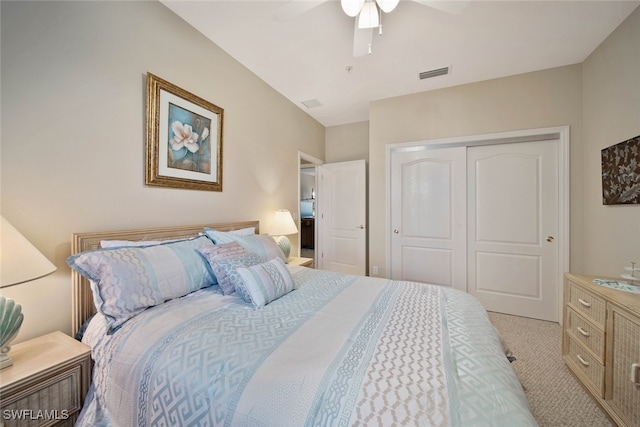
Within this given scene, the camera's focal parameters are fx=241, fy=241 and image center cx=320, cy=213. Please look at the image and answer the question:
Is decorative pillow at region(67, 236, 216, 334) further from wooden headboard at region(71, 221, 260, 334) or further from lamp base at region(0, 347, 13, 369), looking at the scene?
lamp base at region(0, 347, 13, 369)

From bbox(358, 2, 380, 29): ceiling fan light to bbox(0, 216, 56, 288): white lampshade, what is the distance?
2.12 meters

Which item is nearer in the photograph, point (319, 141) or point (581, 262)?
point (581, 262)

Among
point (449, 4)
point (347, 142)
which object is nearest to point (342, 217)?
point (347, 142)

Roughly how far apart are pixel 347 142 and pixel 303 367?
12.8 ft

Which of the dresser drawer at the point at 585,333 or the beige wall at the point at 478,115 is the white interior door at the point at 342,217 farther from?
the dresser drawer at the point at 585,333

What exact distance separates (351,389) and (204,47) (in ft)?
8.72

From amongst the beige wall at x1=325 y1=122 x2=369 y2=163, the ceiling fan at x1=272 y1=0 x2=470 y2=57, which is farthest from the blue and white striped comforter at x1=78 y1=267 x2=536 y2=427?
the beige wall at x1=325 y1=122 x2=369 y2=163

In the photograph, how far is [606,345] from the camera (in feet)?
4.76

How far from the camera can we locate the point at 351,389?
0.72 meters

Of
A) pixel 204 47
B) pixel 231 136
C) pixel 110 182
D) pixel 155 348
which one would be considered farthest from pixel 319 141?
pixel 155 348

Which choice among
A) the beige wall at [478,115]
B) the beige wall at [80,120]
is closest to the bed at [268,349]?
the beige wall at [80,120]

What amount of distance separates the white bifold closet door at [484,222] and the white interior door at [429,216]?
0.04 ft

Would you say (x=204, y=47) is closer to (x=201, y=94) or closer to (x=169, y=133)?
(x=201, y=94)

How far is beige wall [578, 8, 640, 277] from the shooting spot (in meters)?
1.80
